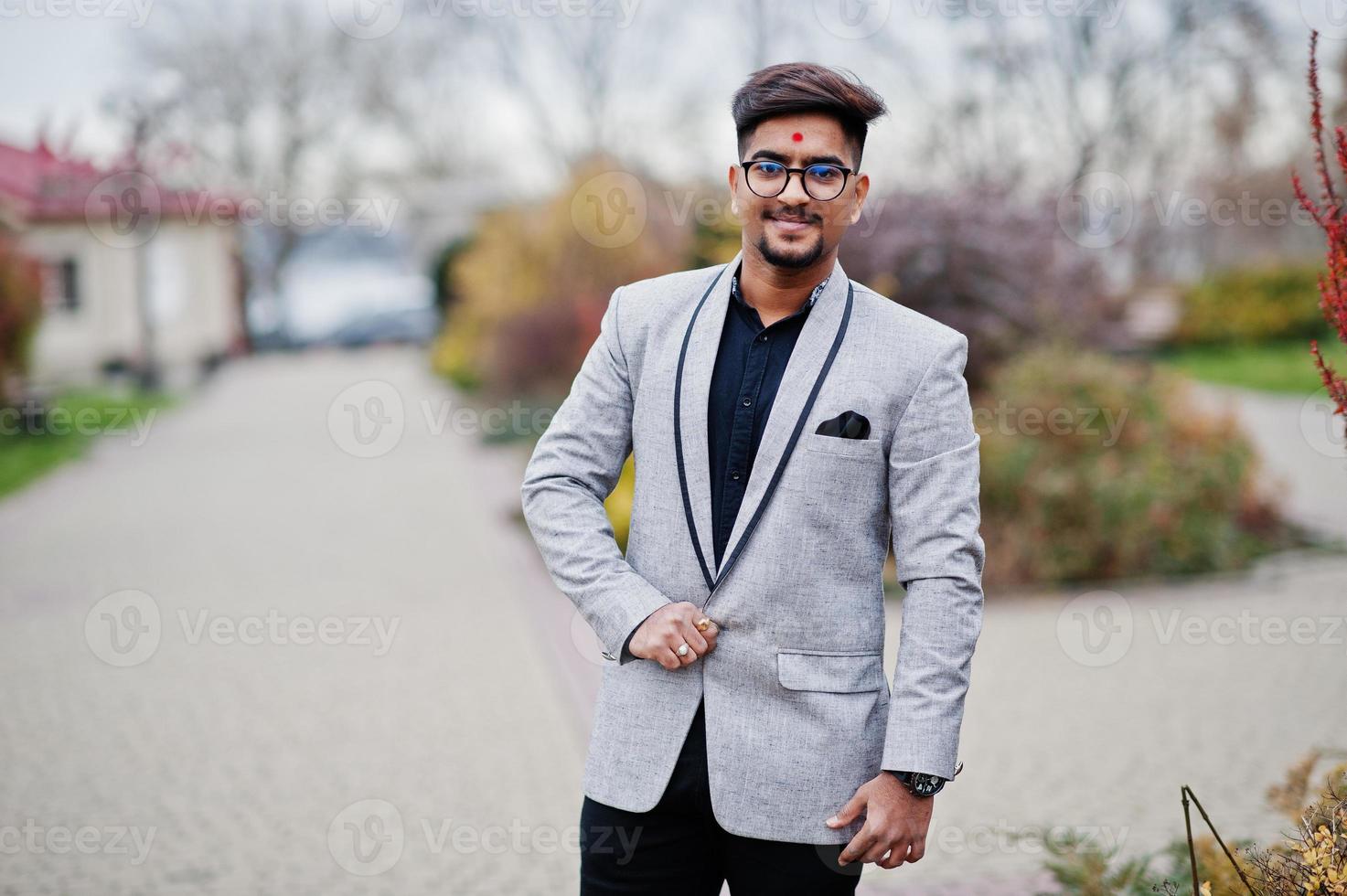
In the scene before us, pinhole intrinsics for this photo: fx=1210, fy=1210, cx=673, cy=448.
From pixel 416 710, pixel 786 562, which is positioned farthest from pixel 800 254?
pixel 416 710

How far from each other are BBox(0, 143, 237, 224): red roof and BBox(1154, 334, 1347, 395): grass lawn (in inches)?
664

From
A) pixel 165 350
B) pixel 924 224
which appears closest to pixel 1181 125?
pixel 924 224

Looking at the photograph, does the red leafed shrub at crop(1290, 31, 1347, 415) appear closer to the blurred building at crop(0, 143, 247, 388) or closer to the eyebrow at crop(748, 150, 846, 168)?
the eyebrow at crop(748, 150, 846, 168)

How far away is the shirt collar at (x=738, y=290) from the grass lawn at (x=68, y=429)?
465 inches

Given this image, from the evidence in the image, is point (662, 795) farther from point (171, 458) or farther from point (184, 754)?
point (171, 458)

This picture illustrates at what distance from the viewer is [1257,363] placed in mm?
19703

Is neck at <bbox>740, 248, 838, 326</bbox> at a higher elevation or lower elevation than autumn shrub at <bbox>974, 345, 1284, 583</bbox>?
higher

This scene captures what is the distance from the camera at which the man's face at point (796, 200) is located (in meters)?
2.09

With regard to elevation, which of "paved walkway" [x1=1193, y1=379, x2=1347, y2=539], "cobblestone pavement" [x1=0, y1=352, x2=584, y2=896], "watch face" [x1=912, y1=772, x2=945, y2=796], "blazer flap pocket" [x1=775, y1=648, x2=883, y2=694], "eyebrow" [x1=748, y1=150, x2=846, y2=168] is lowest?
"cobblestone pavement" [x1=0, y1=352, x2=584, y2=896]

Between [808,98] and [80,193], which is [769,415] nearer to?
[808,98]

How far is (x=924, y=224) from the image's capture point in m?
11.4

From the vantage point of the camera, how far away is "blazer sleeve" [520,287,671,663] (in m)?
2.10

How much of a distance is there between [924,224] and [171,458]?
30.9 feet

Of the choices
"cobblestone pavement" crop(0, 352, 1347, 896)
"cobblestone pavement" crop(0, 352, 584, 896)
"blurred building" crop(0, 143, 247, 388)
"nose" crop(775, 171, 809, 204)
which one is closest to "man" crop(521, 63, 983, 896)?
"nose" crop(775, 171, 809, 204)
